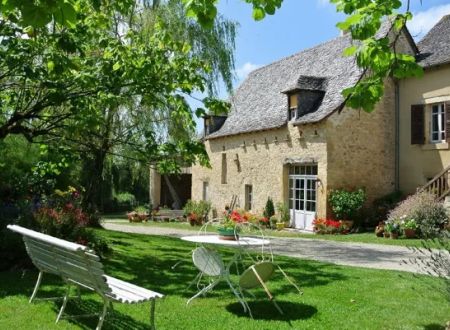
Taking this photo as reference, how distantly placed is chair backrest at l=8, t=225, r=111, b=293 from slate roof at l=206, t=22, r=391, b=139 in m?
14.5

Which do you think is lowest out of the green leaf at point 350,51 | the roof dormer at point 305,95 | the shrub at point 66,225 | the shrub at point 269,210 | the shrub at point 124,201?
the shrub at point 124,201

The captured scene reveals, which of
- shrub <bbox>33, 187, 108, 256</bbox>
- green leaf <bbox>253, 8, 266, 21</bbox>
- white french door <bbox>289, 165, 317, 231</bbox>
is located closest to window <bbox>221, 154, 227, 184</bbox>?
white french door <bbox>289, 165, 317, 231</bbox>

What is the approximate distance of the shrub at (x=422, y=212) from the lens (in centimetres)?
1571

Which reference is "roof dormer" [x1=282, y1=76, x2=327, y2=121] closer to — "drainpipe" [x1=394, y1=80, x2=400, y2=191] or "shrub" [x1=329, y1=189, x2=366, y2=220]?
"drainpipe" [x1=394, y1=80, x2=400, y2=191]

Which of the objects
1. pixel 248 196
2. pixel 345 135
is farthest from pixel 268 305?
pixel 248 196

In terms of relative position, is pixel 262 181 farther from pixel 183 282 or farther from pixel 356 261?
pixel 183 282

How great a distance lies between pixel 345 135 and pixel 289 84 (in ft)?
17.2

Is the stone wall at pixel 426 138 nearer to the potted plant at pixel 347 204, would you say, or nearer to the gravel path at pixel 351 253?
the potted plant at pixel 347 204

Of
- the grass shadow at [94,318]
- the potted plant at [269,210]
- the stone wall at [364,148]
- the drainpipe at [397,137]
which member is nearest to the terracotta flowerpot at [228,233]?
the grass shadow at [94,318]

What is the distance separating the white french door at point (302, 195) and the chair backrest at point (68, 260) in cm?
1487

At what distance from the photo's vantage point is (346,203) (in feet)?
60.3

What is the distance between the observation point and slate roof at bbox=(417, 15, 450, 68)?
709 inches

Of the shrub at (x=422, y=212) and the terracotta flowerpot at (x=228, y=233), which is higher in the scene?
the terracotta flowerpot at (x=228, y=233)

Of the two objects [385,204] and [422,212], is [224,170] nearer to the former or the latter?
[385,204]
